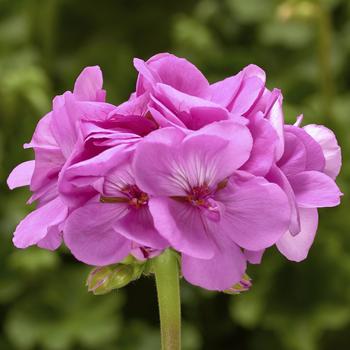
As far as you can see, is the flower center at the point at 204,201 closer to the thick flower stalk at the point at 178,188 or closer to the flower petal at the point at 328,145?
the thick flower stalk at the point at 178,188

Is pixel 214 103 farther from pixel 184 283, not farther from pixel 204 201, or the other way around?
pixel 184 283

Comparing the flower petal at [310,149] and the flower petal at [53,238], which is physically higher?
the flower petal at [310,149]

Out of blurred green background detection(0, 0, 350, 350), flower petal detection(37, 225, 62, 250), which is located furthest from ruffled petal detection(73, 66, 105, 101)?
blurred green background detection(0, 0, 350, 350)

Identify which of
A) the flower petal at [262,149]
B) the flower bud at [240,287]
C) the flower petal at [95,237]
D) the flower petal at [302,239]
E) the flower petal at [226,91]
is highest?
the flower petal at [226,91]

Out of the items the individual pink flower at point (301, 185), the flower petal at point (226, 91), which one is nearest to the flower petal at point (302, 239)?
the individual pink flower at point (301, 185)

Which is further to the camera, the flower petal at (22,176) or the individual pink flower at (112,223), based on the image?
the flower petal at (22,176)

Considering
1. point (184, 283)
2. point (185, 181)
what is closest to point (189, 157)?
point (185, 181)

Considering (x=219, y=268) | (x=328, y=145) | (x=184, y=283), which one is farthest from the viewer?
(x=184, y=283)

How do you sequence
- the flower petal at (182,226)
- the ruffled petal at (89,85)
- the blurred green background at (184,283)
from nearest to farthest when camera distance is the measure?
the flower petal at (182,226) < the ruffled petal at (89,85) < the blurred green background at (184,283)
